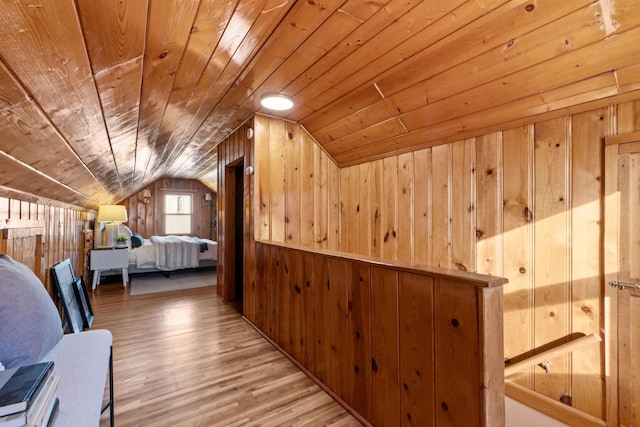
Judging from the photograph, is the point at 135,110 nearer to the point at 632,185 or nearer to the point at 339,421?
the point at 339,421

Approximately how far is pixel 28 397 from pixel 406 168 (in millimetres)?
2665

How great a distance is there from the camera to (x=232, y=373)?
2.03m

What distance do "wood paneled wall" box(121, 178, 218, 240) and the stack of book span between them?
→ 632 centimetres

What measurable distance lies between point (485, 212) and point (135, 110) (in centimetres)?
253

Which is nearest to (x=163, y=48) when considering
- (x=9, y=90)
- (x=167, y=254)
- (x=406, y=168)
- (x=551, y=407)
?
(x=9, y=90)

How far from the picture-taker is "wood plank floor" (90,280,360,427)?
1.60 meters

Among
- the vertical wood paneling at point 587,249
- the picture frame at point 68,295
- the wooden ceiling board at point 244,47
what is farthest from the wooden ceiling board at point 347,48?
the picture frame at point 68,295

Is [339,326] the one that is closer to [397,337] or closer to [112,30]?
[397,337]

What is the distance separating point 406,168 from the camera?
2645 mm

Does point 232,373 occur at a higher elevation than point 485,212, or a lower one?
lower

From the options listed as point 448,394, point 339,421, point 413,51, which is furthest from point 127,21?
point 339,421

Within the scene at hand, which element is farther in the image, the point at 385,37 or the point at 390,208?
the point at 390,208

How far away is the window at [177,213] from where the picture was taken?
7293 millimetres

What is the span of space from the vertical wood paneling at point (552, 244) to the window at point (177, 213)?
7635 millimetres
